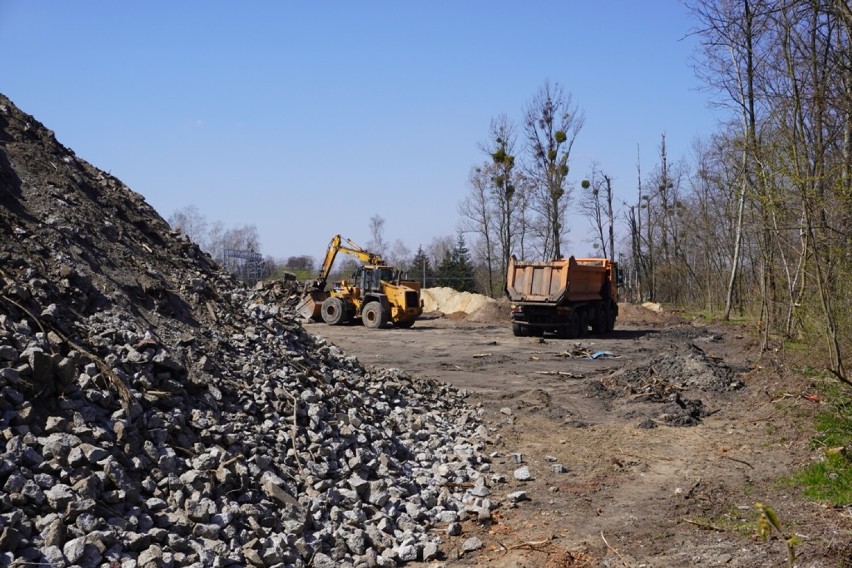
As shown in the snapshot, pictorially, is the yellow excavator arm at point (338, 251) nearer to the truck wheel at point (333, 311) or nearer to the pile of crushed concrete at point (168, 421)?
the truck wheel at point (333, 311)

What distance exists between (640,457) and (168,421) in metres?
5.99

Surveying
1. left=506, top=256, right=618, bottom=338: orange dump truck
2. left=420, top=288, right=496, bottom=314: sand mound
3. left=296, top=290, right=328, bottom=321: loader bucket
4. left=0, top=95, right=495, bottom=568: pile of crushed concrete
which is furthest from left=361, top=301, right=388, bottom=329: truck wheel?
left=0, top=95, right=495, bottom=568: pile of crushed concrete

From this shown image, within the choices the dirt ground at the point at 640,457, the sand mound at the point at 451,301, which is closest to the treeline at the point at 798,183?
the dirt ground at the point at 640,457

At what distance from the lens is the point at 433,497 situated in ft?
25.2

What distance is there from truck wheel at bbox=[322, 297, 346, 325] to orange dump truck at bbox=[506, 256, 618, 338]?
20.6 ft

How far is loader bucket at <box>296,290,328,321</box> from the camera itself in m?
28.6

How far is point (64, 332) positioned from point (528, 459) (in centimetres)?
565

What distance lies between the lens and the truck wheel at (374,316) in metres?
26.9

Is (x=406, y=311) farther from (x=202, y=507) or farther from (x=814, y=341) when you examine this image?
(x=202, y=507)

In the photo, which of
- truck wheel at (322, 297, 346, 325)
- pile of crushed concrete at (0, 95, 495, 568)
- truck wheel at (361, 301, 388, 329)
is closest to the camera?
pile of crushed concrete at (0, 95, 495, 568)

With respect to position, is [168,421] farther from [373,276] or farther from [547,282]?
[373,276]

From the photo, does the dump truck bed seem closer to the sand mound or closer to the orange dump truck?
the orange dump truck

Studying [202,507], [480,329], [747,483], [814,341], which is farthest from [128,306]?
[480,329]

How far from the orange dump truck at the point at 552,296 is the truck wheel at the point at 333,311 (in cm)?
627
